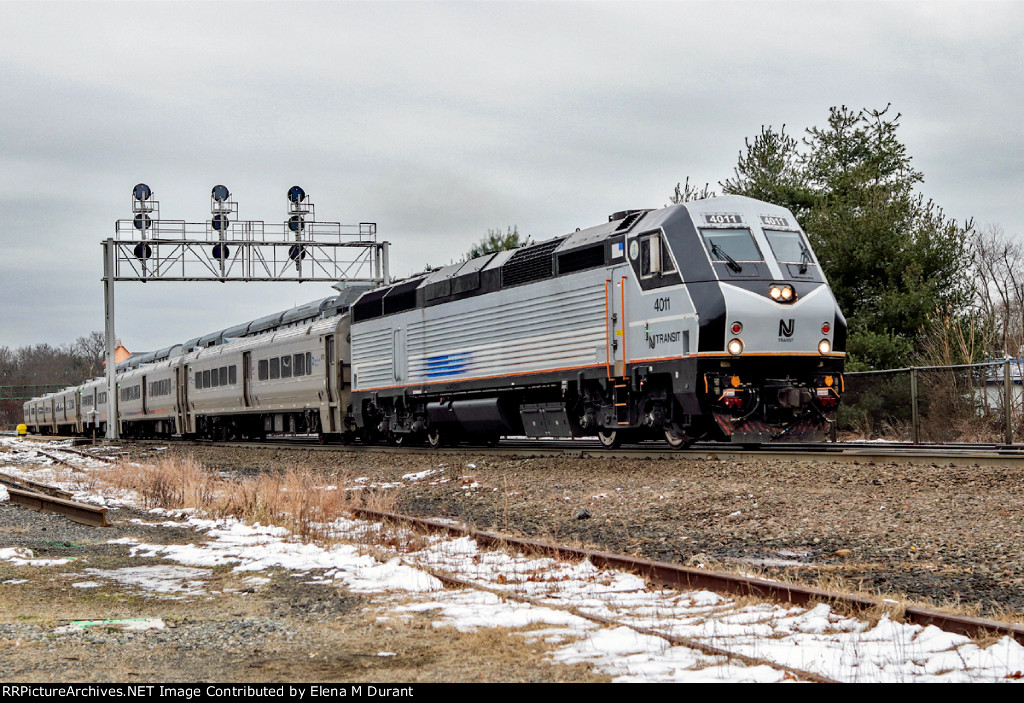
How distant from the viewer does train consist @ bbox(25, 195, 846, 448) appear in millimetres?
15133

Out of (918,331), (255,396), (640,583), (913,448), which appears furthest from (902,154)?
(640,583)

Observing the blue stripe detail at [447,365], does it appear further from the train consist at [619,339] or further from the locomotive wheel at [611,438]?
the locomotive wheel at [611,438]

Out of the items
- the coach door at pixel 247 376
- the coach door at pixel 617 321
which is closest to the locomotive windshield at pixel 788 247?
the coach door at pixel 617 321

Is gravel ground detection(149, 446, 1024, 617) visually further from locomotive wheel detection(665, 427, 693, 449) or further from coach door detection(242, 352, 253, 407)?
coach door detection(242, 352, 253, 407)

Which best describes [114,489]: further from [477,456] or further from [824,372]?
[824,372]

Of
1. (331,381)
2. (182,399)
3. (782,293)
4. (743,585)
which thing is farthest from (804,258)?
(182,399)

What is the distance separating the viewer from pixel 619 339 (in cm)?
1652

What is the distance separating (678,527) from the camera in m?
10.3

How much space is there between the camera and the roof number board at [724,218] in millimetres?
15847

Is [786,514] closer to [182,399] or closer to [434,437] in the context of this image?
[434,437]

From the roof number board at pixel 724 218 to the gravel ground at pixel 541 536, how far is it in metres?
3.67

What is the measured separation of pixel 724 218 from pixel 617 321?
229cm

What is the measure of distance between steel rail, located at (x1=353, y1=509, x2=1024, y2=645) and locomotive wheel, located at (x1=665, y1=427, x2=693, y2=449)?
6.88 meters

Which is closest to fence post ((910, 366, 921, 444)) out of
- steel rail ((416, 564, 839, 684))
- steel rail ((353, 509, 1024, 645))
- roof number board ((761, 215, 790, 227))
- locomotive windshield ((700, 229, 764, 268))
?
roof number board ((761, 215, 790, 227))
